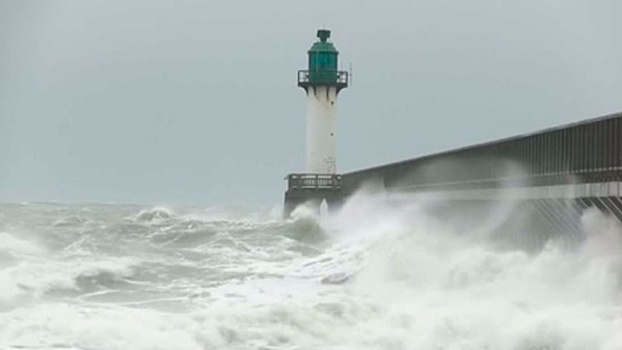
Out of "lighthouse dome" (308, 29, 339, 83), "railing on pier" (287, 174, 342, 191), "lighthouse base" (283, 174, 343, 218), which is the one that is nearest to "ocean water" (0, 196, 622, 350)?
"lighthouse base" (283, 174, 343, 218)

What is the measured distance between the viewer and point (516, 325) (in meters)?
14.1

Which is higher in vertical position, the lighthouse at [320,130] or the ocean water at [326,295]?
the lighthouse at [320,130]

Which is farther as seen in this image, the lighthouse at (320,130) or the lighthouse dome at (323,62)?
the lighthouse dome at (323,62)

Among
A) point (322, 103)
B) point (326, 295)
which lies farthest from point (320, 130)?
point (326, 295)

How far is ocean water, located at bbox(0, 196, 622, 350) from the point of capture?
574 inches

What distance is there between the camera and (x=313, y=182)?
155 feet

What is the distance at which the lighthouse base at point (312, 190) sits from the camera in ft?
153

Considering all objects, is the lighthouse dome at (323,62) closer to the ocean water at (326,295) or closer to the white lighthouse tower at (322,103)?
the white lighthouse tower at (322,103)

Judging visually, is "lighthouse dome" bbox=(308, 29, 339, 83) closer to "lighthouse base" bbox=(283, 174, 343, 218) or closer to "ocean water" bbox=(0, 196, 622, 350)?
"lighthouse base" bbox=(283, 174, 343, 218)

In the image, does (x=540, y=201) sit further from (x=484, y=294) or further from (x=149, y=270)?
(x=149, y=270)

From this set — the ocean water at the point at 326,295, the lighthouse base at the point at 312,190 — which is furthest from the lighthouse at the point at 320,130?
the ocean water at the point at 326,295

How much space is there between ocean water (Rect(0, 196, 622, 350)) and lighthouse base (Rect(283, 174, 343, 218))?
15.7m

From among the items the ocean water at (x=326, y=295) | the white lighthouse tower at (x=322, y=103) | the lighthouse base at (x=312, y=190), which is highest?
the white lighthouse tower at (x=322, y=103)

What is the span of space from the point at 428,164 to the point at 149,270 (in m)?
10.7
